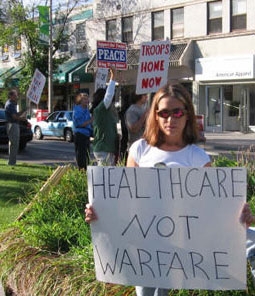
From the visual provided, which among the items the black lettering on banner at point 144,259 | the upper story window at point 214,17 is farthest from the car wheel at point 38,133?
the black lettering on banner at point 144,259

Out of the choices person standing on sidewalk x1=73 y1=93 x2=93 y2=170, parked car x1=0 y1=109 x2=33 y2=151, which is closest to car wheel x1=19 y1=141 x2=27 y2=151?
parked car x1=0 y1=109 x2=33 y2=151

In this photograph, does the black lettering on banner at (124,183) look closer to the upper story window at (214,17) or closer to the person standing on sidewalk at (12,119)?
the person standing on sidewalk at (12,119)

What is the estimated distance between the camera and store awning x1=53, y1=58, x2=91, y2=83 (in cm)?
3256

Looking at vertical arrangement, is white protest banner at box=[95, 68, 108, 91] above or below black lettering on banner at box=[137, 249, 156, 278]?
above

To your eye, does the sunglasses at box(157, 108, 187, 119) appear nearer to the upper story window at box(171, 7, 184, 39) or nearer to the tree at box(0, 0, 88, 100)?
the upper story window at box(171, 7, 184, 39)

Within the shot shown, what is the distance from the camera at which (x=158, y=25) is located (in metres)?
29.5

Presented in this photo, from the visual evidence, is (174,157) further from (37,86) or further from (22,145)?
(22,145)

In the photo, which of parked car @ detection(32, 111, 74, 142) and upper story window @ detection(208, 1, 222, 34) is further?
upper story window @ detection(208, 1, 222, 34)

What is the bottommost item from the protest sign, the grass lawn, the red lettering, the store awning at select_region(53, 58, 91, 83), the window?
the grass lawn

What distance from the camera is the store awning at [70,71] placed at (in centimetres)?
3256

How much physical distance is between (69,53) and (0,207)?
28250 mm

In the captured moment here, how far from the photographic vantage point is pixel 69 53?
35.1m

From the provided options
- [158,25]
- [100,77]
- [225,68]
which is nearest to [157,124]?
[100,77]

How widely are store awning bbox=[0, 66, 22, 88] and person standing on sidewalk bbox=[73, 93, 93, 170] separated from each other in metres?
29.2
